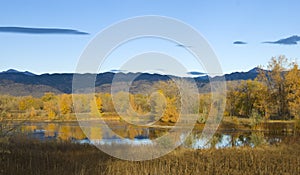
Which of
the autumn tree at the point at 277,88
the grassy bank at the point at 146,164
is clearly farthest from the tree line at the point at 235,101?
the grassy bank at the point at 146,164

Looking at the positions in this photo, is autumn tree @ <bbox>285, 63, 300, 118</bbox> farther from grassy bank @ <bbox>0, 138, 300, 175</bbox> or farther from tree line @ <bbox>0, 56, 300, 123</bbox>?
grassy bank @ <bbox>0, 138, 300, 175</bbox>

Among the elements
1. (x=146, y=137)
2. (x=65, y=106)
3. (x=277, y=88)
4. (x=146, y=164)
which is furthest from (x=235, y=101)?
(x=146, y=164)

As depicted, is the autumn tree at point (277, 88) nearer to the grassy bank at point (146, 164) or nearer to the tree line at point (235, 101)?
the tree line at point (235, 101)

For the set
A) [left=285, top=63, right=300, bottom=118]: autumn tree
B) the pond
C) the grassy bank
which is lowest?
the pond

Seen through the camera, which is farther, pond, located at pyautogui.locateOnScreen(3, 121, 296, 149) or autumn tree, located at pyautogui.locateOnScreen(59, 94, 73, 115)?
autumn tree, located at pyautogui.locateOnScreen(59, 94, 73, 115)

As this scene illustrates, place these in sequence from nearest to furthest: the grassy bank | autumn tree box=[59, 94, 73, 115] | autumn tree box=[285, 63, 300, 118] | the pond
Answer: the grassy bank → the pond → autumn tree box=[285, 63, 300, 118] → autumn tree box=[59, 94, 73, 115]

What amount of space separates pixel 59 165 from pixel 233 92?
4566cm

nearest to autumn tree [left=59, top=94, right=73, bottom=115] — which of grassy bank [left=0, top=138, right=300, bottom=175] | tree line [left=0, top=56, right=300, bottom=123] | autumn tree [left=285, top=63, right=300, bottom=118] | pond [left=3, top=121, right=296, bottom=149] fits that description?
A: tree line [left=0, top=56, right=300, bottom=123]

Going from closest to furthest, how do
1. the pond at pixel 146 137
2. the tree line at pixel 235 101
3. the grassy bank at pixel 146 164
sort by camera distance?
the grassy bank at pixel 146 164 → the pond at pixel 146 137 → the tree line at pixel 235 101

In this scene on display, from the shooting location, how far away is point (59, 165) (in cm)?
1184

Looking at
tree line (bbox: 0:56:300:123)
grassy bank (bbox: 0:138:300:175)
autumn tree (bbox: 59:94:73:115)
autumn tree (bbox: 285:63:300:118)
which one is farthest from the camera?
autumn tree (bbox: 59:94:73:115)

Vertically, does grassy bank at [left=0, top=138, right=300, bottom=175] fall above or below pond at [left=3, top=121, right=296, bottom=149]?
above

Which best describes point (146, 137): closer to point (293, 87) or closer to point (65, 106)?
point (293, 87)

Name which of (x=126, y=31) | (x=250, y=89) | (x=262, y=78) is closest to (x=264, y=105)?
(x=262, y=78)
